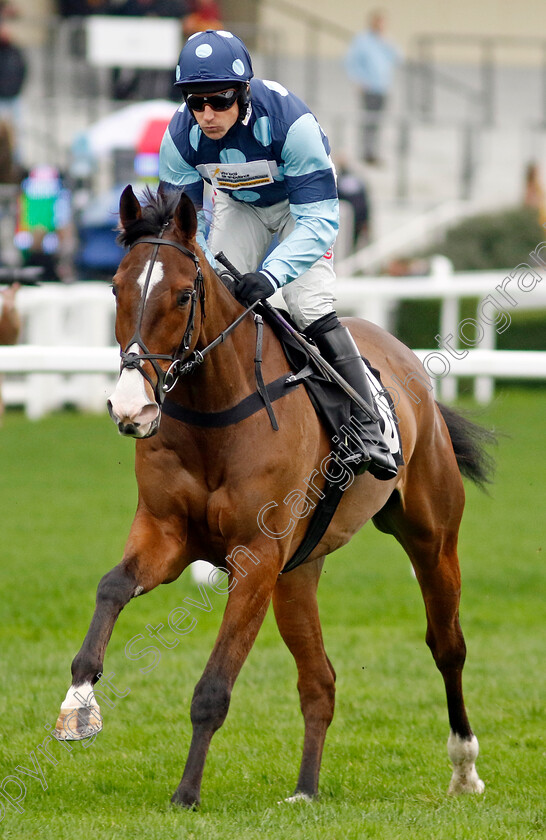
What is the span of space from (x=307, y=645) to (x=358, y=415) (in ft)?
3.03

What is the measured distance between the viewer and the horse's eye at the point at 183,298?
3893 millimetres

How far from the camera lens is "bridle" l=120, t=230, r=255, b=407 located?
12.2 feet

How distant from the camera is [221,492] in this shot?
4172mm

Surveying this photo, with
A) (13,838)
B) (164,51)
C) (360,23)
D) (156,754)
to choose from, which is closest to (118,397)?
(13,838)

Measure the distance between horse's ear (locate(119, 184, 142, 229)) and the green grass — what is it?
6.10ft

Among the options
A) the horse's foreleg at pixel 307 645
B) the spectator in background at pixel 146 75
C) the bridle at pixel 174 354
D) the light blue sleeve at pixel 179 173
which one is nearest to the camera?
the bridle at pixel 174 354

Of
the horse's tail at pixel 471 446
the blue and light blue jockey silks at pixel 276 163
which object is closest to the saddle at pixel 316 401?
the blue and light blue jockey silks at pixel 276 163

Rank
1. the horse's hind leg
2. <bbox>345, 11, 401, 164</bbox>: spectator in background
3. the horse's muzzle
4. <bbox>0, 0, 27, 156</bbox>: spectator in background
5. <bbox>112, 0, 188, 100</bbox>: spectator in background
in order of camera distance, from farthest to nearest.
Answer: <bbox>345, 11, 401, 164</bbox>: spectator in background, <bbox>112, 0, 188, 100</bbox>: spectator in background, <bbox>0, 0, 27, 156</bbox>: spectator in background, the horse's hind leg, the horse's muzzle

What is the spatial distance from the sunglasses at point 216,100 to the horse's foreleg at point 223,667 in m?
1.48

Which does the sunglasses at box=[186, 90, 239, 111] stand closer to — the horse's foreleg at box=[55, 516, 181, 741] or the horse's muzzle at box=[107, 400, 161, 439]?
the horse's muzzle at box=[107, 400, 161, 439]

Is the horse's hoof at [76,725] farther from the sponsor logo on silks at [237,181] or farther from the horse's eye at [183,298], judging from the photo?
the sponsor logo on silks at [237,181]

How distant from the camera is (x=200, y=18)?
720 inches

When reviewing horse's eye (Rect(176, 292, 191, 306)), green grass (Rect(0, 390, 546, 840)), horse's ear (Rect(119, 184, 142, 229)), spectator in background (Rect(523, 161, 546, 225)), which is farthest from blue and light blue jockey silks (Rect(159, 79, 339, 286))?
spectator in background (Rect(523, 161, 546, 225))

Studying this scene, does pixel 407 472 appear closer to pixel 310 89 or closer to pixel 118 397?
pixel 118 397
